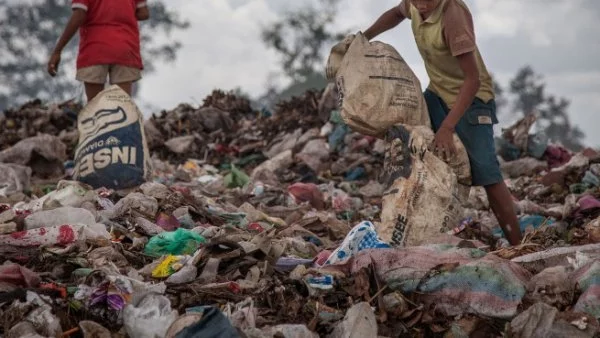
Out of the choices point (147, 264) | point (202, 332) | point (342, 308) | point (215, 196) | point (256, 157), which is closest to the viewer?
point (202, 332)

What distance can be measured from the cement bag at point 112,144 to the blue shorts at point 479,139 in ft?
7.87

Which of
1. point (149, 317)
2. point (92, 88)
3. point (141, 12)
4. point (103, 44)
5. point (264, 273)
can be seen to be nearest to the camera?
point (149, 317)

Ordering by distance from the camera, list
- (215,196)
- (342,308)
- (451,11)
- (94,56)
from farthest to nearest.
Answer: (94,56), (215,196), (451,11), (342,308)

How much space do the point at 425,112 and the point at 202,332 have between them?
7.00ft

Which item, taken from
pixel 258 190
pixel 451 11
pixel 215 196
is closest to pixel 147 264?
pixel 451 11

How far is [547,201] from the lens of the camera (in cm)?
685

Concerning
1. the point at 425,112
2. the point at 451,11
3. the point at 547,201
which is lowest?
the point at 547,201

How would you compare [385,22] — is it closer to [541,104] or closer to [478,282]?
[478,282]

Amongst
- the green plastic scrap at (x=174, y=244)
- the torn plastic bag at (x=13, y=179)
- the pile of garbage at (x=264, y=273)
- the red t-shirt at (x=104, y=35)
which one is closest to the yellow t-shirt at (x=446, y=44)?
the pile of garbage at (x=264, y=273)

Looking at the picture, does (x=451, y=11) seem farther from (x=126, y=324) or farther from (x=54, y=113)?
(x=54, y=113)

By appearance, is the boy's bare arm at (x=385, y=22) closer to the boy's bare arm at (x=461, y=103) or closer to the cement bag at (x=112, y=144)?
the boy's bare arm at (x=461, y=103)

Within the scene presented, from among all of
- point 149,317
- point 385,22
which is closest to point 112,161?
point 385,22

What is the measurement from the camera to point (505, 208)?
462 centimetres

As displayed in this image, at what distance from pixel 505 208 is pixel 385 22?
1218 millimetres
